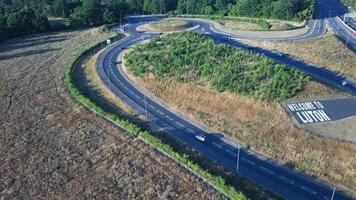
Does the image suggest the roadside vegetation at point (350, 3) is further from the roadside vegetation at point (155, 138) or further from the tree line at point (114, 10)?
the roadside vegetation at point (155, 138)

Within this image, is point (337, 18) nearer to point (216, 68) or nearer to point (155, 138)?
point (216, 68)

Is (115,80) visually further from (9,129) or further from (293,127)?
(293,127)

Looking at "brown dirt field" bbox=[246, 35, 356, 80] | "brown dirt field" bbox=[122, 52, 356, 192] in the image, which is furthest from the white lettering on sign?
"brown dirt field" bbox=[246, 35, 356, 80]

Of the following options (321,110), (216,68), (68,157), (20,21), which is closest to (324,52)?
(216,68)

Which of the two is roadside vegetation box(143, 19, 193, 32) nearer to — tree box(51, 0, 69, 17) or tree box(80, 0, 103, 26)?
tree box(80, 0, 103, 26)

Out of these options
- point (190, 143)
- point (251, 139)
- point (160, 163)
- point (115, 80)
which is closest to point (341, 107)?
point (251, 139)

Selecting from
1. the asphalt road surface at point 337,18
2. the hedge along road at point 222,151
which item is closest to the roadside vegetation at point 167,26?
the hedge along road at point 222,151

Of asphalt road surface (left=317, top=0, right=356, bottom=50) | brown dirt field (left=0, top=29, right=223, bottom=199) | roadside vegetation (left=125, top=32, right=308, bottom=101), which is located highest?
asphalt road surface (left=317, top=0, right=356, bottom=50)
